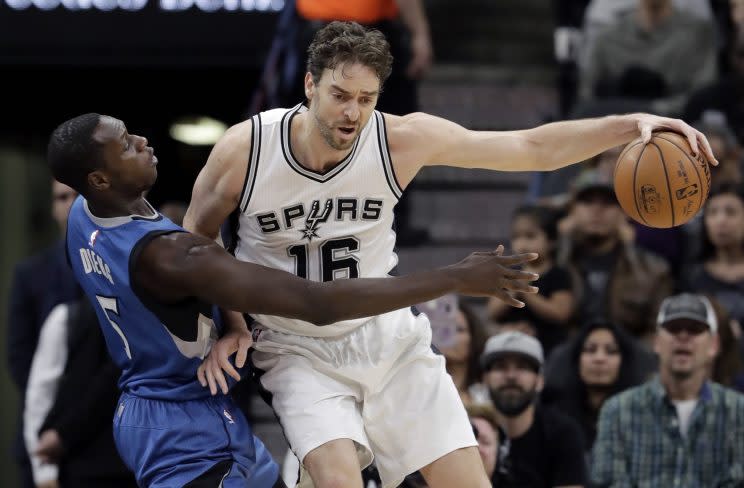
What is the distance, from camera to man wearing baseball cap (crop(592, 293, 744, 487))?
671cm

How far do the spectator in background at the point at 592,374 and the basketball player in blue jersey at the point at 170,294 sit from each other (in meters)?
2.81

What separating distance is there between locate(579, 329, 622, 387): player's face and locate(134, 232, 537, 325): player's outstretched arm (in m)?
3.04

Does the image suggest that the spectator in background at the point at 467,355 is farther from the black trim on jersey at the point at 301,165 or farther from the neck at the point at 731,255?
the black trim on jersey at the point at 301,165

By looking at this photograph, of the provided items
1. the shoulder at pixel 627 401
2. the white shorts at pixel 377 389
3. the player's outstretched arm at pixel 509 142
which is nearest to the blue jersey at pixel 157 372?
the white shorts at pixel 377 389

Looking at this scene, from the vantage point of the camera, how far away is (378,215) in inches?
197

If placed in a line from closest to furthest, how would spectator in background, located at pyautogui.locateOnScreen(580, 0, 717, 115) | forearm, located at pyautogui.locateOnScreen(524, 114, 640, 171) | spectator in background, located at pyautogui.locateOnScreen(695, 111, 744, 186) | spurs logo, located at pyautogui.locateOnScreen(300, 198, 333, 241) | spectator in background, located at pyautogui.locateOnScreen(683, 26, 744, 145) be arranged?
spurs logo, located at pyautogui.locateOnScreen(300, 198, 333, 241), forearm, located at pyautogui.locateOnScreen(524, 114, 640, 171), spectator in background, located at pyautogui.locateOnScreen(695, 111, 744, 186), spectator in background, located at pyautogui.locateOnScreen(683, 26, 744, 145), spectator in background, located at pyautogui.locateOnScreen(580, 0, 717, 115)

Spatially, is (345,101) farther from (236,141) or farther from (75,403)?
(75,403)

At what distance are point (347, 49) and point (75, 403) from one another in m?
2.85

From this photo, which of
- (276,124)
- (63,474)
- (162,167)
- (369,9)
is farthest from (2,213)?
(276,124)

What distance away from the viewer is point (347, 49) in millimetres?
4762

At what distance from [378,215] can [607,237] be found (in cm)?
359

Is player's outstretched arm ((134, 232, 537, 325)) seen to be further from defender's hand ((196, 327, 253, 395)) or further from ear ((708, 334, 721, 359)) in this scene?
ear ((708, 334, 721, 359))

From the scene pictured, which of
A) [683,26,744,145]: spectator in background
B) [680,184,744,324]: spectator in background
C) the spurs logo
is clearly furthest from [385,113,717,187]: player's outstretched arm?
[683,26,744,145]: spectator in background

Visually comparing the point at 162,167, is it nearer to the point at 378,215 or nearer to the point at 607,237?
the point at 607,237
